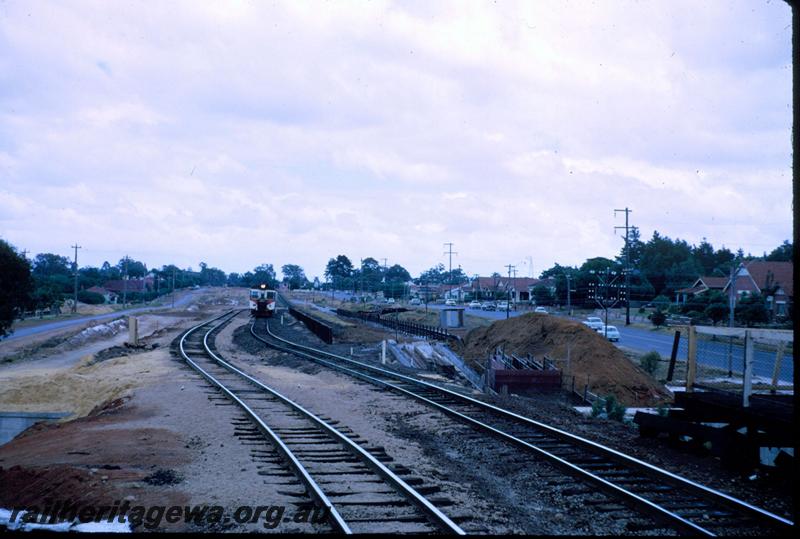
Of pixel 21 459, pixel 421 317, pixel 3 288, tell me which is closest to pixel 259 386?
pixel 21 459

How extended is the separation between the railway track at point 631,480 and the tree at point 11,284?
38.3m

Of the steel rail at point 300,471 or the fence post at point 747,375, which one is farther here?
the fence post at point 747,375

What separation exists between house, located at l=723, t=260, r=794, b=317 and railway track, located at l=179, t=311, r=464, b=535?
146 ft

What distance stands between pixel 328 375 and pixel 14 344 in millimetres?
32929

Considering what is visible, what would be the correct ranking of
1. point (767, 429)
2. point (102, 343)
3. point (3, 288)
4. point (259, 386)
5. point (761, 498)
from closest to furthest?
1. point (761, 498)
2. point (767, 429)
3. point (259, 386)
4. point (3, 288)
5. point (102, 343)

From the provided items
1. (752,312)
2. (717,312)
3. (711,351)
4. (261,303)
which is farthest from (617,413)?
(261,303)

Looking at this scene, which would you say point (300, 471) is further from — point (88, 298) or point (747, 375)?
point (88, 298)

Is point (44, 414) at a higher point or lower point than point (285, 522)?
lower

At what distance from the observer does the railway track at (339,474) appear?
700 cm

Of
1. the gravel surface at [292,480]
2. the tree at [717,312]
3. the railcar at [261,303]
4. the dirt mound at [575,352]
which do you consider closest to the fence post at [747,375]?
the gravel surface at [292,480]

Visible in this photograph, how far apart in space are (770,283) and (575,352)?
136 ft

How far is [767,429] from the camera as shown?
8977 millimetres

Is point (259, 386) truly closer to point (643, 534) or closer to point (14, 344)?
point (643, 534)

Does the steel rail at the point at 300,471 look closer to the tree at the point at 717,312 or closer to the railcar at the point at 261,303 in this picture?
the tree at the point at 717,312
